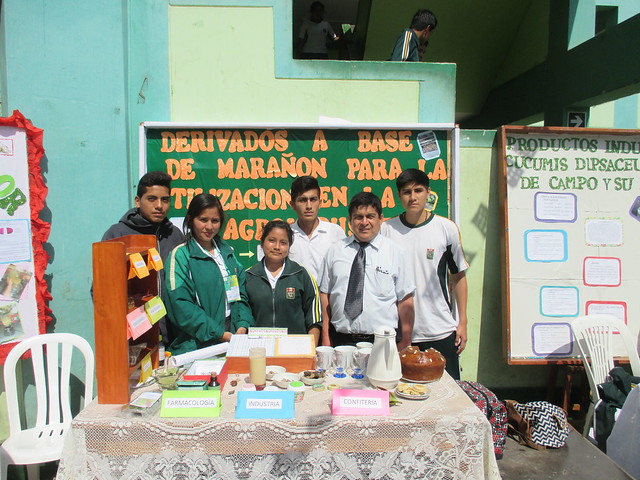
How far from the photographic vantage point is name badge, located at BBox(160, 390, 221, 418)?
181 cm

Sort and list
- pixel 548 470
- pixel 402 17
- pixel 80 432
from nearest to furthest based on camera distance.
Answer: pixel 80 432
pixel 548 470
pixel 402 17

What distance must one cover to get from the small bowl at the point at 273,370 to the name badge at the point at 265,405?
243 millimetres

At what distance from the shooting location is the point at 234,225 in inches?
138

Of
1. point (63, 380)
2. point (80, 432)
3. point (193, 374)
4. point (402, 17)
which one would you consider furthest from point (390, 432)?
point (402, 17)

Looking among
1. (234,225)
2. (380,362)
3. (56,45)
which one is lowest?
(380,362)

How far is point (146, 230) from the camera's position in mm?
2898

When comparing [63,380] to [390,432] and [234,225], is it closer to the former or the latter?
[234,225]

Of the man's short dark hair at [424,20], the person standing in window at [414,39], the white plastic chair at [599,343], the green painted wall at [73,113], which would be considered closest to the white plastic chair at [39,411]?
the green painted wall at [73,113]

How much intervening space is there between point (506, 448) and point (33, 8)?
4282 mm

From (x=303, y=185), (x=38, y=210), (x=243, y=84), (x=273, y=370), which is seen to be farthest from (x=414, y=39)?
(x=38, y=210)

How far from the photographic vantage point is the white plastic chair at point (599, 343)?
132 inches

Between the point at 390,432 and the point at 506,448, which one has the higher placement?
the point at 390,432

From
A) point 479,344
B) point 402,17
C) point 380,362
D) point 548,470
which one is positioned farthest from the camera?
point 402,17

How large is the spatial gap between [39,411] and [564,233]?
12.8 feet
